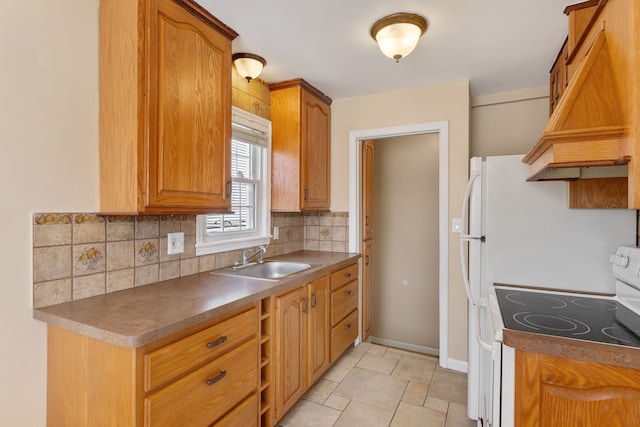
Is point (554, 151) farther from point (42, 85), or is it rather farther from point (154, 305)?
point (42, 85)

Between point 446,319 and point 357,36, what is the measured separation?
2.23 metres

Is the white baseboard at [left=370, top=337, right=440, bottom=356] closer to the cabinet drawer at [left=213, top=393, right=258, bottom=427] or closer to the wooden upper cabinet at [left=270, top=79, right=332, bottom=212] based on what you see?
the wooden upper cabinet at [left=270, top=79, right=332, bottom=212]

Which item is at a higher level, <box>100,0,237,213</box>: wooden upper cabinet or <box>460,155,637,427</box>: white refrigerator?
<box>100,0,237,213</box>: wooden upper cabinet

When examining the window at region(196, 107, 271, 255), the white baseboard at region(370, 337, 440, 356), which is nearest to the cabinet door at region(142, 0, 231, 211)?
the window at region(196, 107, 271, 255)

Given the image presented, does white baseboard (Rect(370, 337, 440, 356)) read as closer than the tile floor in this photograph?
No

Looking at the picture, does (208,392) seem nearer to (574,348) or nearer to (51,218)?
(51,218)

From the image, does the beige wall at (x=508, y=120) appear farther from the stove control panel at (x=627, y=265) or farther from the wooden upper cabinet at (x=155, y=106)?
the wooden upper cabinet at (x=155, y=106)

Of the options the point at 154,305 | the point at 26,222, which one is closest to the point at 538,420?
the point at 154,305

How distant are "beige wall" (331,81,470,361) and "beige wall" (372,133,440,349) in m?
0.86

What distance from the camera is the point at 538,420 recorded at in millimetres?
1050

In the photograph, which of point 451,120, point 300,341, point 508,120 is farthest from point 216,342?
point 508,120

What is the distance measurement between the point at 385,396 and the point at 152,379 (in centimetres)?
167

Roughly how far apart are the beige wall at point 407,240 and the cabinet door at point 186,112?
236 cm

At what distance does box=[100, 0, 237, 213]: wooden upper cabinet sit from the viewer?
1.40 metres
